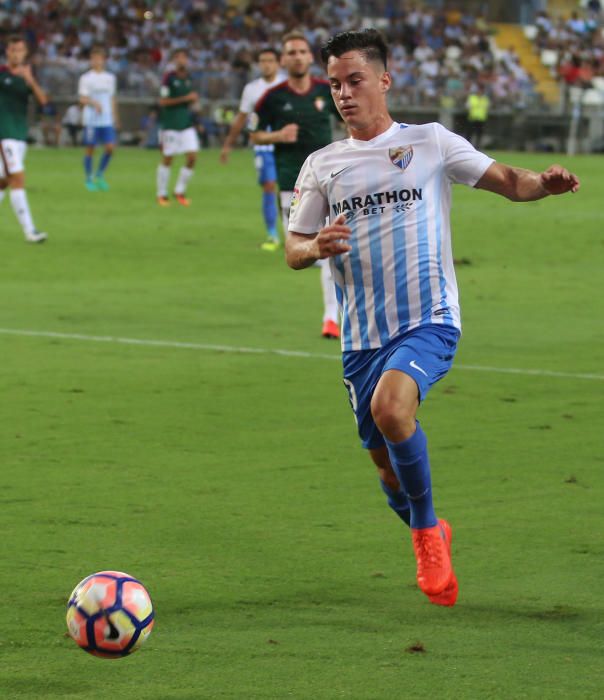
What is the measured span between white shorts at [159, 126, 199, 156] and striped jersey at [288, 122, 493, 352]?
→ 20.5 meters

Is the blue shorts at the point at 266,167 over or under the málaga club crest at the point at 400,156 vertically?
under

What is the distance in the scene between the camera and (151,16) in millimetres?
50375

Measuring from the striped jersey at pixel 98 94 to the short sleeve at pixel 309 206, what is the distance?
24.2 meters

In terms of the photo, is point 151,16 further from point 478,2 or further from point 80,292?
point 80,292

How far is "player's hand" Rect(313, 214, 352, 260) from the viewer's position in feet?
18.2

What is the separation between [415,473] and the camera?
587 centimetres

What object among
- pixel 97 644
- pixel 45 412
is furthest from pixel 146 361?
pixel 97 644

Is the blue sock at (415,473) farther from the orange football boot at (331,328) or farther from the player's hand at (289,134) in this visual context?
the player's hand at (289,134)

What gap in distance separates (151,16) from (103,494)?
147 feet

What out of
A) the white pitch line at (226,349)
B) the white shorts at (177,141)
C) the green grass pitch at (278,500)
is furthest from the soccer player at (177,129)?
the white pitch line at (226,349)

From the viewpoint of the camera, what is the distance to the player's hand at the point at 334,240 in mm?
5539

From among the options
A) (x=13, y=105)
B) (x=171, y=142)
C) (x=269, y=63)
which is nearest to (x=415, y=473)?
(x=269, y=63)

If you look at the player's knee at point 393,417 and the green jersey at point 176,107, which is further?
the green jersey at point 176,107

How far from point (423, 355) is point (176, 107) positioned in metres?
21.9
